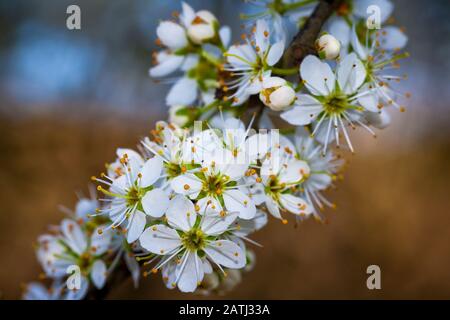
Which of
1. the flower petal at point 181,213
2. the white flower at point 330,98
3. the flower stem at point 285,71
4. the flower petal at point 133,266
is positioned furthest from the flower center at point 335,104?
→ the flower petal at point 133,266

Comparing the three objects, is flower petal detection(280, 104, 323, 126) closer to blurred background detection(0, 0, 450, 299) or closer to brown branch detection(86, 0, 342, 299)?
brown branch detection(86, 0, 342, 299)

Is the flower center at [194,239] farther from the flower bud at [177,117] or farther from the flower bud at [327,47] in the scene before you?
the flower bud at [327,47]

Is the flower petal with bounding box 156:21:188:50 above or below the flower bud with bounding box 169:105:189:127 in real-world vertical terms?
above

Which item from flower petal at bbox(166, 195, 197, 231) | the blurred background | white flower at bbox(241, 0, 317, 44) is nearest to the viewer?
flower petal at bbox(166, 195, 197, 231)

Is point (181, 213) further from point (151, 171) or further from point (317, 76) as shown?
point (317, 76)

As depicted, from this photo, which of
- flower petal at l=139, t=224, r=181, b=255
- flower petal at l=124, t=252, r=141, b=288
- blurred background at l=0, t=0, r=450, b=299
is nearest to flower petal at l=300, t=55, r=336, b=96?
flower petal at l=139, t=224, r=181, b=255
